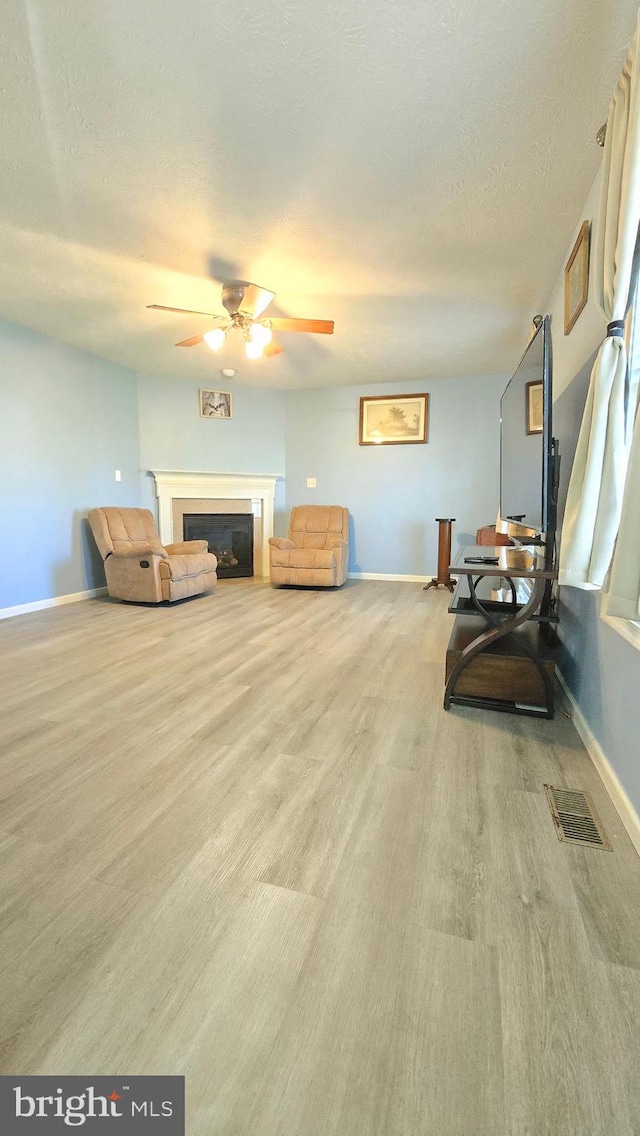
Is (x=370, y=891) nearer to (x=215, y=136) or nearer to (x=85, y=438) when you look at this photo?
(x=215, y=136)

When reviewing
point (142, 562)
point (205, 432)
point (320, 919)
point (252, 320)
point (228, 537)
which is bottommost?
point (320, 919)

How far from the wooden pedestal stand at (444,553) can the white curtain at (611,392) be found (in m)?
3.48

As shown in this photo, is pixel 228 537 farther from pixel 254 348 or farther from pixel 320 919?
pixel 320 919

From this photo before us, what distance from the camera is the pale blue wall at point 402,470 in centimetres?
512

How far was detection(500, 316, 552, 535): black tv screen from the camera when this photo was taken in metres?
1.89

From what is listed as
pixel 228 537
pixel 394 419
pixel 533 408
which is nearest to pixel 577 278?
pixel 533 408

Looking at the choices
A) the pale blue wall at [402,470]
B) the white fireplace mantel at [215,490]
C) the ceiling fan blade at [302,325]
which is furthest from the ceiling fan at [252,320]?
the pale blue wall at [402,470]

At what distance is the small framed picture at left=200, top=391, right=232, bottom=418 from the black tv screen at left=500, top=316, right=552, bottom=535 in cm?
348

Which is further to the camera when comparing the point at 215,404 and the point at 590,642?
the point at 215,404

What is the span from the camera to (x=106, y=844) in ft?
3.98

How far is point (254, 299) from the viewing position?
287cm

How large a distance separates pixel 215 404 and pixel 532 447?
4.14m

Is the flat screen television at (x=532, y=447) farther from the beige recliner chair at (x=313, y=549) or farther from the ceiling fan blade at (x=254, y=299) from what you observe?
the beige recliner chair at (x=313, y=549)

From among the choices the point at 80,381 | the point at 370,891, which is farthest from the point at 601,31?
the point at 80,381
